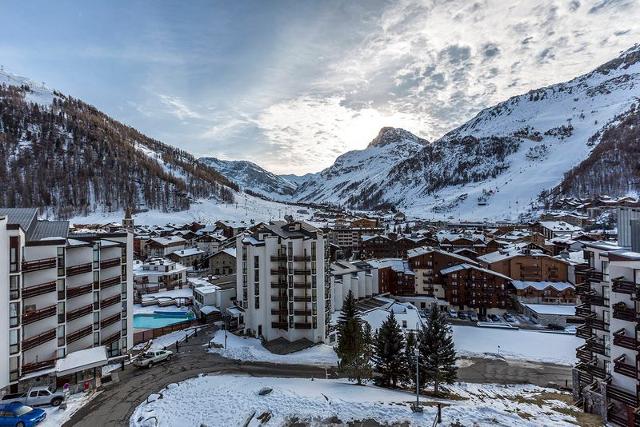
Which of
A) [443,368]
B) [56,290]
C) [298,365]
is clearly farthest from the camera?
[298,365]

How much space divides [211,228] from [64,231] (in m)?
98.4

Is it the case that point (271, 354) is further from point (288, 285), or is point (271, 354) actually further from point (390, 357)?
point (390, 357)

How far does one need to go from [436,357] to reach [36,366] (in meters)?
30.6

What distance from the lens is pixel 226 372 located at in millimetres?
30078

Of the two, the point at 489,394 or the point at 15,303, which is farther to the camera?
the point at 489,394

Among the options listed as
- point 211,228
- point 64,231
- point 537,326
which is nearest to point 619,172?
point 537,326

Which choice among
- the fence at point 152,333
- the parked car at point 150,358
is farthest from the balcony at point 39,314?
the fence at point 152,333

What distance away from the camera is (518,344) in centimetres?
4512

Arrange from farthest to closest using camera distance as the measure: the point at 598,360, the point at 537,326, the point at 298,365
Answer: the point at 537,326 → the point at 298,365 → the point at 598,360

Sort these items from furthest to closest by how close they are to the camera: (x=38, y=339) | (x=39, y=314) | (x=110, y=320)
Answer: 1. (x=110, y=320)
2. (x=39, y=314)
3. (x=38, y=339)

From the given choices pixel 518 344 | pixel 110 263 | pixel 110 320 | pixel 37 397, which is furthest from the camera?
pixel 518 344

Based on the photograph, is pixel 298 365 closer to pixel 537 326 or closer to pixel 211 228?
pixel 537 326

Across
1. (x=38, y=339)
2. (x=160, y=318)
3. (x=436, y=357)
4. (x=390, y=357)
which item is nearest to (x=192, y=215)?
(x=160, y=318)

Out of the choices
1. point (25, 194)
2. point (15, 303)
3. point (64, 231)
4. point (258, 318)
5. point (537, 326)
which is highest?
point (25, 194)
